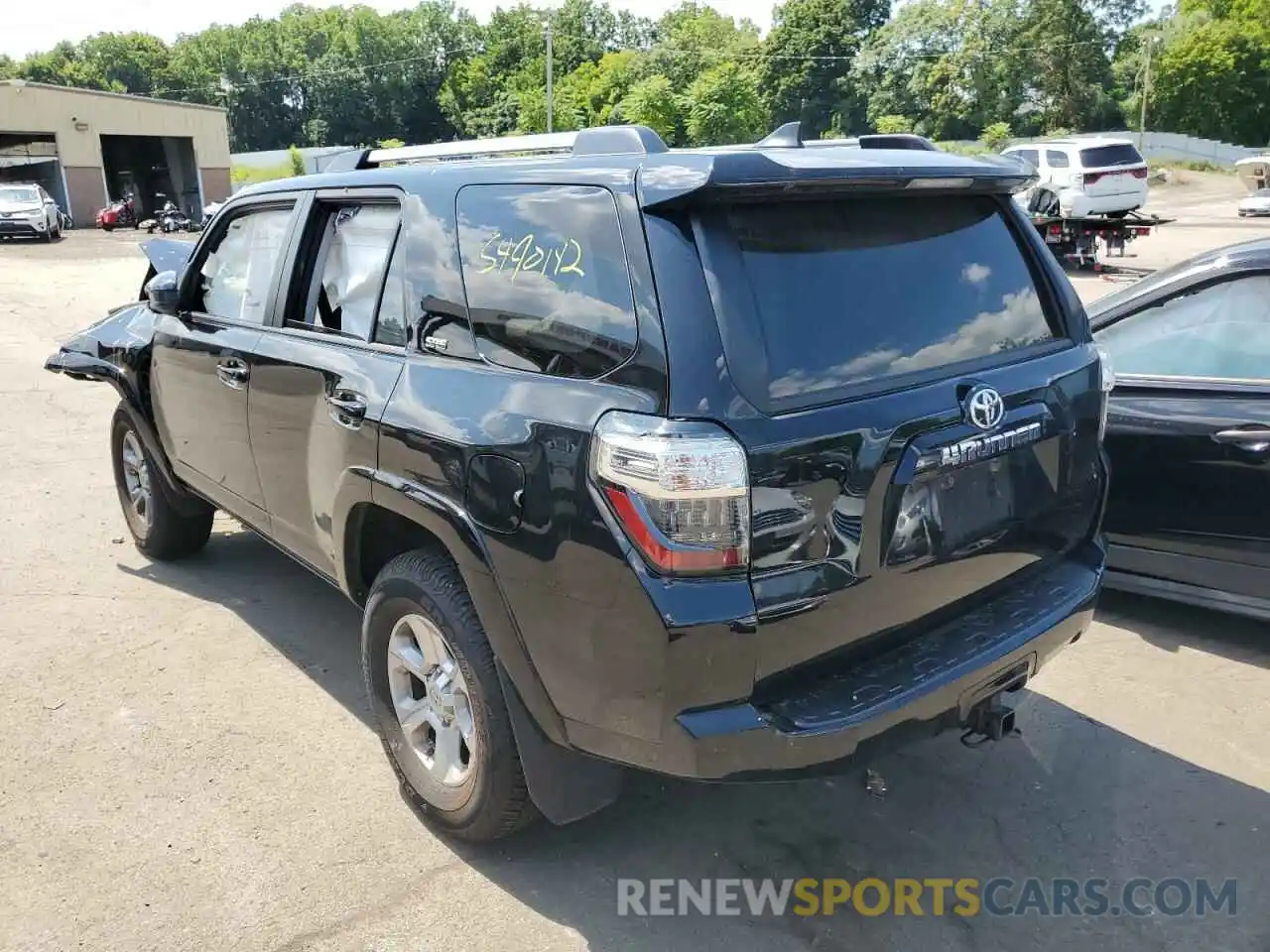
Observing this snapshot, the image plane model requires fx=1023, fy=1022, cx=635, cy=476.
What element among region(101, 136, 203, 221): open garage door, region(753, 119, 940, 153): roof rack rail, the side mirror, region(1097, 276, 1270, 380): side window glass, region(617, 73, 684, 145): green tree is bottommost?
region(1097, 276, 1270, 380): side window glass

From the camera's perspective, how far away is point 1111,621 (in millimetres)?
4562

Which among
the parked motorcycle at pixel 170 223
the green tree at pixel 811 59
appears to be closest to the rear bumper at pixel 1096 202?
the parked motorcycle at pixel 170 223

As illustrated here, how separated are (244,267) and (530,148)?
4.92ft

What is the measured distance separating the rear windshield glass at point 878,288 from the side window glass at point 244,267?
2.15 meters

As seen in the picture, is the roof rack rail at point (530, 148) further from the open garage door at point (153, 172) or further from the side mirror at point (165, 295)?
the open garage door at point (153, 172)

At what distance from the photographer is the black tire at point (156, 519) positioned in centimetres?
512

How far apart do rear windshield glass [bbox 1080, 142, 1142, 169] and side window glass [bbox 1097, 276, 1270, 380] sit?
58.8 ft

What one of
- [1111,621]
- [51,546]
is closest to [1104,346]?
[1111,621]

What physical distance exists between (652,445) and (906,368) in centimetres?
78

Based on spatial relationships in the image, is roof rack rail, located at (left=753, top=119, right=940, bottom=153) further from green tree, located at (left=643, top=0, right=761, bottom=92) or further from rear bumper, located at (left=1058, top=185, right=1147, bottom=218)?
green tree, located at (left=643, top=0, right=761, bottom=92)

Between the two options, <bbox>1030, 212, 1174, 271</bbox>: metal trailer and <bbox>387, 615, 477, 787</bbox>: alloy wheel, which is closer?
<bbox>387, 615, 477, 787</bbox>: alloy wheel

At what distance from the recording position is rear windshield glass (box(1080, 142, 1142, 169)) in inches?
801

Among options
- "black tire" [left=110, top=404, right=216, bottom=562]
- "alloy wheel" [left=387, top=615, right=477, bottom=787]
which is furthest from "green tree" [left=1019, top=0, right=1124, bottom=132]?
"alloy wheel" [left=387, top=615, right=477, bottom=787]

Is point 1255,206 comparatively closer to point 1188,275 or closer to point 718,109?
point 718,109
